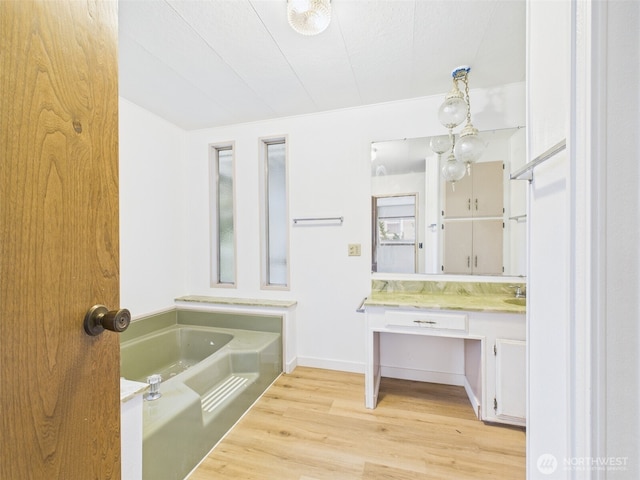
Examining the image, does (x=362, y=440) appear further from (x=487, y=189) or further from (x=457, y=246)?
(x=487, y=189)

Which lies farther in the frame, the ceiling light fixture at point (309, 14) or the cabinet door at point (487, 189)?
the cabinet door at point (487, 189)

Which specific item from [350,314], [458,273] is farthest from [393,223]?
[350,314]

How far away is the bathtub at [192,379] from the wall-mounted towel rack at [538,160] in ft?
5.66

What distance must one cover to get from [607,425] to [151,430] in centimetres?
151

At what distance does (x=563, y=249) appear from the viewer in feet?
2.02

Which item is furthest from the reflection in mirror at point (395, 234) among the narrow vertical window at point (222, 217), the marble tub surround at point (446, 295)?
the narrow vertical window at point (222, 217)

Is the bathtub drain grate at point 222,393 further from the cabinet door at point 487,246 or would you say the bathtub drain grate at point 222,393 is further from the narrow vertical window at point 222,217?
the cabinet door at point 487,246

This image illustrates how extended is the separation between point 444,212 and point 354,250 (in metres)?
0.79

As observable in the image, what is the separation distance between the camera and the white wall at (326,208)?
7.57 ft

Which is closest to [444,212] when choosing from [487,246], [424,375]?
[487,246]

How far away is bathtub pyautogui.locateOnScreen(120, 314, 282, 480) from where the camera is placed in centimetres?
125

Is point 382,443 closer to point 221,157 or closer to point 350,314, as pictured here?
point 350,314

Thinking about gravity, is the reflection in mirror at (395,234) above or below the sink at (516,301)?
above

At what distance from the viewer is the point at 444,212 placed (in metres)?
2.14
